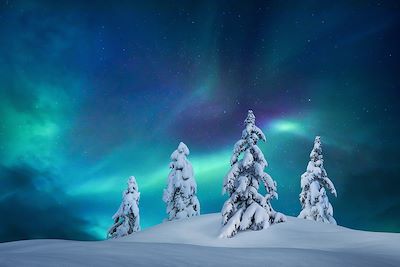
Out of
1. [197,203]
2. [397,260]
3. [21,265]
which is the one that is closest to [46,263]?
[21,265]

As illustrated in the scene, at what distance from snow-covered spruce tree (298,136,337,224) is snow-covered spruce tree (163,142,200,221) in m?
10.6

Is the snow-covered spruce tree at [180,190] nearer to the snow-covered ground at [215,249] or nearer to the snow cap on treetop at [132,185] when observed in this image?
the snow cap on treetop at [132,185]

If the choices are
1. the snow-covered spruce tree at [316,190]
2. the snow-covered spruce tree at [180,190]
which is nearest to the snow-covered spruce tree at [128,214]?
the snow-covered spruce tree at [180,190]

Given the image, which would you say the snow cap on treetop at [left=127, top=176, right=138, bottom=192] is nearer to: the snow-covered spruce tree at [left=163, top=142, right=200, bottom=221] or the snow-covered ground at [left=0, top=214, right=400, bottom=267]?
the snow-covered spruce tree at [left=163, top=142, right=200, bottom=221]

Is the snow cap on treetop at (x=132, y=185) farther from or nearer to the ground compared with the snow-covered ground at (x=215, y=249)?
farther from the ground

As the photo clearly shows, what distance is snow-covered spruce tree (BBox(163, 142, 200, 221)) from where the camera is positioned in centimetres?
3441

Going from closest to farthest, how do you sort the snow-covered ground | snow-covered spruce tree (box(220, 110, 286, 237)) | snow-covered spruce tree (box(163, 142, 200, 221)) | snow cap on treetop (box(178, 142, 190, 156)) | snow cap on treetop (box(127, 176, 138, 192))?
the snow-covered ground, snow-covered spruce tree (box(220, 110, 286, 237)), snow-covered spruce tree (box(163, 142, 200, 221)), snow cap on treetop (box(178, 142, 190, 156)), snow cap on treetop (box(127, 176, 138, 192))

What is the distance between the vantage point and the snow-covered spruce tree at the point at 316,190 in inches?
1359

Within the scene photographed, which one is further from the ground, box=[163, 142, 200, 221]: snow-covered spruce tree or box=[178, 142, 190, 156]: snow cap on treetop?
box=[178, 142, 190, 156]: snow cap on treetop

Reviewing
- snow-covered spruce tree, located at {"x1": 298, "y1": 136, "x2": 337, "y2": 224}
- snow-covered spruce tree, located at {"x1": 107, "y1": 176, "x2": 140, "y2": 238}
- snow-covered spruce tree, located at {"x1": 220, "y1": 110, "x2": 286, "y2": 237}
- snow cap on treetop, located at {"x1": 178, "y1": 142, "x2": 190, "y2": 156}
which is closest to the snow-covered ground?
snow-covered spruce tree, located at {"x1": 220, "y1": 110, "x2": 286, "y2": 237}

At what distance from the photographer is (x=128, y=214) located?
3738 centimetres

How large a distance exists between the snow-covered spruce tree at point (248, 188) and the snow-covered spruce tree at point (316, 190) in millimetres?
15819

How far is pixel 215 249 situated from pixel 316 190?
29.4m

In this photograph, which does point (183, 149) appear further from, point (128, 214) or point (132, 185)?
point (128, 214)
